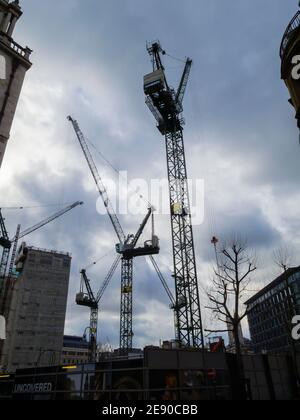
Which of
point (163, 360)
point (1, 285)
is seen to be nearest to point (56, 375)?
point (163, 360)

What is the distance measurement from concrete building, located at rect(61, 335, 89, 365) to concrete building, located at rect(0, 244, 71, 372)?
191ft

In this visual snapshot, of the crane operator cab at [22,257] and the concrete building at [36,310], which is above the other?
the crane operator cab at [22,257]

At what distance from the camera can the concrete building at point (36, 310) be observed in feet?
284

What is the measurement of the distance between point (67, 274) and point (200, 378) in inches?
3735

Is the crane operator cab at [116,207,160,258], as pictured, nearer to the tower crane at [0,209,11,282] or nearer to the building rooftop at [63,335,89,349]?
the tower crane at [0,209,11,282]

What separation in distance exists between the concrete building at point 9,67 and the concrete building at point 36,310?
Answer: 7936 centimetres

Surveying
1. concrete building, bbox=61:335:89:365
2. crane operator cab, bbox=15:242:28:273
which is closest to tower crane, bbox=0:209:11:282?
crane operator cab, bbox=15:242:28:273

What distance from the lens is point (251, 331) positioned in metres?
124

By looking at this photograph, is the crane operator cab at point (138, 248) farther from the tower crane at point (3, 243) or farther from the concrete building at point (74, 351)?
the concrete building at point (74, 351)

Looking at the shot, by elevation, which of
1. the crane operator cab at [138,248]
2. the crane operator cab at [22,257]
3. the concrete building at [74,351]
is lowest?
the concrete building at [74,351]

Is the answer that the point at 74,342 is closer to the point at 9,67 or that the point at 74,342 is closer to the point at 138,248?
the point at 138,248

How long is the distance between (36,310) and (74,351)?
7285 cm

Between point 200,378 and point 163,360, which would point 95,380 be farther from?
point 200,378

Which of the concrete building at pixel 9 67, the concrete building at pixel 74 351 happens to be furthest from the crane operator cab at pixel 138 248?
the concrete building at pixel 74 351
